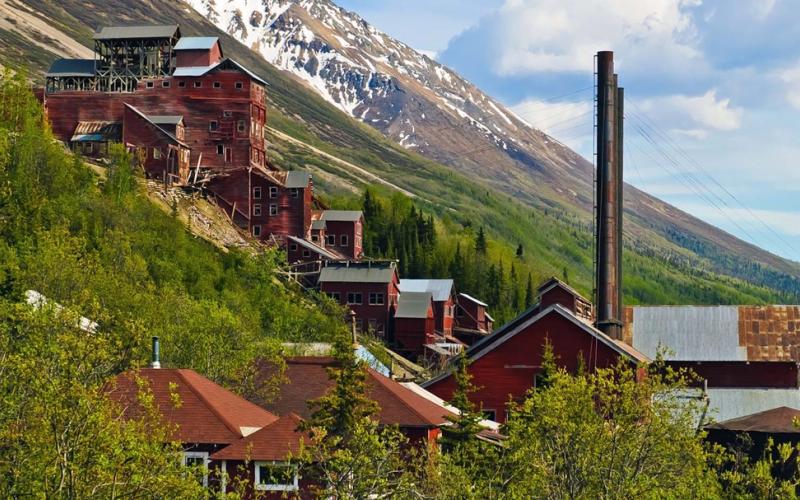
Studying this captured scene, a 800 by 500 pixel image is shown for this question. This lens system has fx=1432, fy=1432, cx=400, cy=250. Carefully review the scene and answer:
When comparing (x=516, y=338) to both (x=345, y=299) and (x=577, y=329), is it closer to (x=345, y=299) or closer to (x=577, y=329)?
(x=577, y=329)

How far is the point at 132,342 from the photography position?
35781 mm

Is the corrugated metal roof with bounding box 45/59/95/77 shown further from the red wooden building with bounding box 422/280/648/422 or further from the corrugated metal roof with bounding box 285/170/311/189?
the red wooden building with bounding box 422/280/648/422

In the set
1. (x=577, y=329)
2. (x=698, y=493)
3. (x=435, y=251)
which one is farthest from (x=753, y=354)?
(x=435, y=251)

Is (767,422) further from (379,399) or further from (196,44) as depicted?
(196,44)

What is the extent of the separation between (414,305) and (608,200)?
150 ft

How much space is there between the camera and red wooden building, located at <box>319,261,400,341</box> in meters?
126

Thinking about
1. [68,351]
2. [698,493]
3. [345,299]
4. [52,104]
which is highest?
[52,104]

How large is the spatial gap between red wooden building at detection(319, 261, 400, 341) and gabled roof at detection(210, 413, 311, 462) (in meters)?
81.2

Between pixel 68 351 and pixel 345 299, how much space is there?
9328 cm

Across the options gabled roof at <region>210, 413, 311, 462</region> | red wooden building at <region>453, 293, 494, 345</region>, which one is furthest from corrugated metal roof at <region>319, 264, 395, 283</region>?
gabled roof at <region>210, 413, 311, 462</region>

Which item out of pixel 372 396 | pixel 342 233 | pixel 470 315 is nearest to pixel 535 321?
pixel 372 396

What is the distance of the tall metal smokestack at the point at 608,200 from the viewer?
80562 millimetres

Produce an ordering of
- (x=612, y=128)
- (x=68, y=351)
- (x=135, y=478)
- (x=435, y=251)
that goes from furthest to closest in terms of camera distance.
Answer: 1. (x=435, y=251)
2. (x=612, y=128)
3. (x=68, y=351)
4. (x=135, y=478)

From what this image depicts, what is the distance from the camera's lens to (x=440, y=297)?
135 meters
